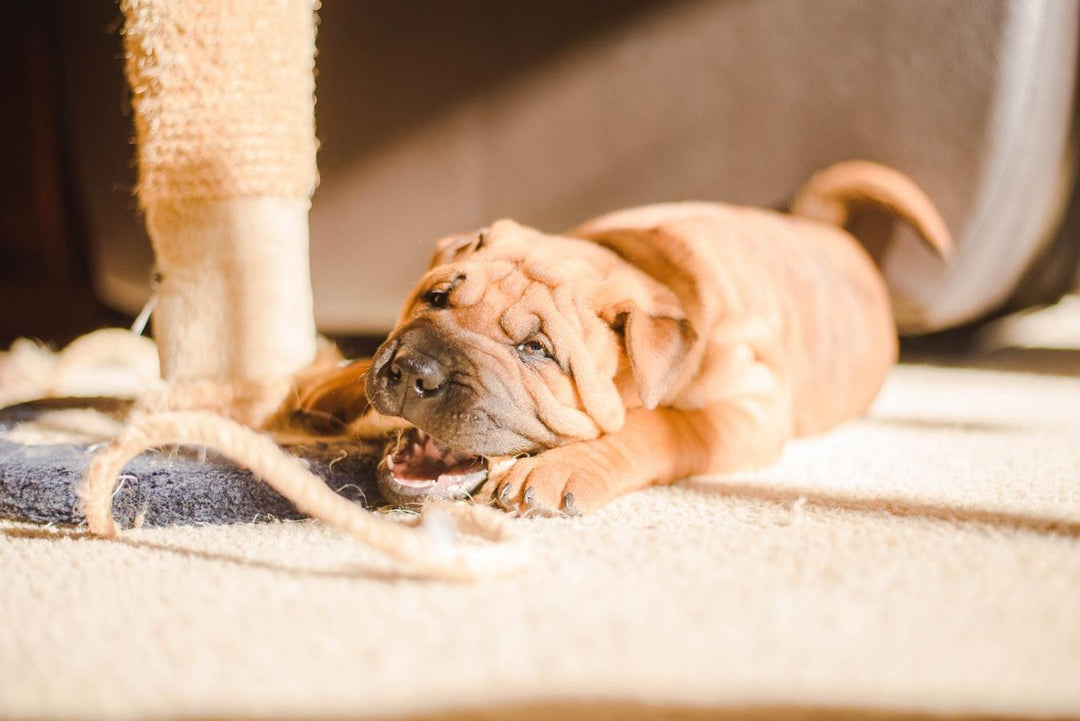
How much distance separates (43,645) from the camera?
664 mm

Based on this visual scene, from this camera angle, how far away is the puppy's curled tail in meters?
1.99

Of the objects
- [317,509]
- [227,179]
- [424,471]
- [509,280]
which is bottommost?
[424,471]

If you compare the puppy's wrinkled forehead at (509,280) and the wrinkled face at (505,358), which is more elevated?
the puppy's wrinkled forehead at (509,280)

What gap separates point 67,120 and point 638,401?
1989 millimetres

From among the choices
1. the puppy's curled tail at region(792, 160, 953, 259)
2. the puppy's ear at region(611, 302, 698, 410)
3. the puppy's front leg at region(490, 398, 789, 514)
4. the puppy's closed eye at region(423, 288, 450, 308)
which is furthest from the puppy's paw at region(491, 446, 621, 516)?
the puppy's curled tail at region(792, 160, 953, 259)

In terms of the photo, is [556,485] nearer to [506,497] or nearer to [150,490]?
[506,497]

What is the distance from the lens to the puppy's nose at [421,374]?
1.06m

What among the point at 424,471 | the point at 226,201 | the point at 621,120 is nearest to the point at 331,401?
the point at 424,471

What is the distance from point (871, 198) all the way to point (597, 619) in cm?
161

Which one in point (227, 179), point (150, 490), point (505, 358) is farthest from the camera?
point (227, 179)

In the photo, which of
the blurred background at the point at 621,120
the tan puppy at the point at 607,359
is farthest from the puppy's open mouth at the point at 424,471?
the blurred background at the point at 621,120

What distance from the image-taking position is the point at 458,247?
52.4 inches

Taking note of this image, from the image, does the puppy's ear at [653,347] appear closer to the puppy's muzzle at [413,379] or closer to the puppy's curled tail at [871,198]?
the puppy's muzzle at [413,379]

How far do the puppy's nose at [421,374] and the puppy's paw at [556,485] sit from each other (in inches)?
5.6
